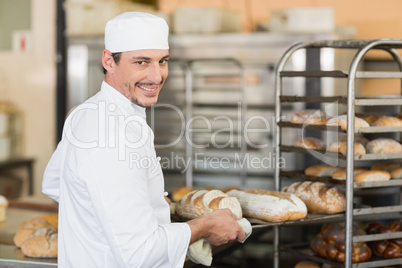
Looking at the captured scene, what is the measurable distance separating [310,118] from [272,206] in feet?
1.49

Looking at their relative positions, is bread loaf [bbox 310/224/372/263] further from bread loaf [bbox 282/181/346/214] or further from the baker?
the baker

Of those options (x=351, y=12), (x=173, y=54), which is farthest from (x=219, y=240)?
(x=351, y=12)

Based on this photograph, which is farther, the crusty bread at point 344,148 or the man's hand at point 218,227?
the crusty bread at point 344,148

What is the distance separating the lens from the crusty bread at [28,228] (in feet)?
8.00

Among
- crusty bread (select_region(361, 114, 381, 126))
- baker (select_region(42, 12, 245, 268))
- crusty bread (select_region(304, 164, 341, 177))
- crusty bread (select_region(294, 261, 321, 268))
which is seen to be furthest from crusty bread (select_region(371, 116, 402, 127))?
baker (select_region(42, 12, 245, 268))

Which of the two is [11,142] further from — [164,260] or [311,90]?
[164,260]

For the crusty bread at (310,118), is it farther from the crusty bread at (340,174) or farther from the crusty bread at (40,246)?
the crusty bread at (40,246)

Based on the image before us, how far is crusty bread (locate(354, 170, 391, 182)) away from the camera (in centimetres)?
232

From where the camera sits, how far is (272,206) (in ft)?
7.04

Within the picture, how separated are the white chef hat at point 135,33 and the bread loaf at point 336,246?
1.11m

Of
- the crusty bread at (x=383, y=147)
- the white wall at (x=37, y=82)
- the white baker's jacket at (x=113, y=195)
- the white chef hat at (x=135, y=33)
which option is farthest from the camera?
the white wall at (x=37, y=82)

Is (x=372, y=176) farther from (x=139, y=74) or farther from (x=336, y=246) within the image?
(x=139, y=74)

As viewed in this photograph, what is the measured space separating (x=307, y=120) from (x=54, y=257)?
3.74ft

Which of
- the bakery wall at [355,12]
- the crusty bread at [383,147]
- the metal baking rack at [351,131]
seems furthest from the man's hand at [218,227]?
the bakery wall at [355,12]
